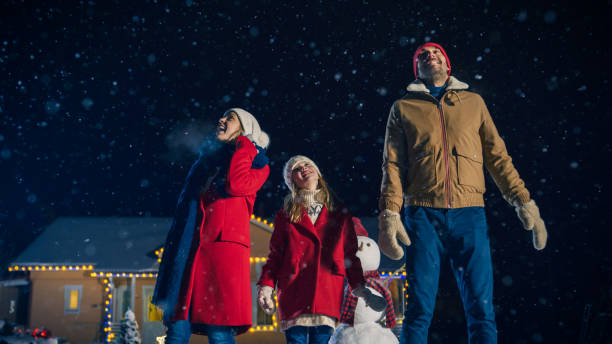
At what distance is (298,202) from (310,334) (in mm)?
1086

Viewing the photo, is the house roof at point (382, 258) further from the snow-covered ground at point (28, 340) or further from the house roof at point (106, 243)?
the snow-covered ground at point (28, 340)

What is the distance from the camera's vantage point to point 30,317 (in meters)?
15.5

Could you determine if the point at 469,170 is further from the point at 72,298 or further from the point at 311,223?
the point at 72,298

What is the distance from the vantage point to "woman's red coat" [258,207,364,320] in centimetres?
339

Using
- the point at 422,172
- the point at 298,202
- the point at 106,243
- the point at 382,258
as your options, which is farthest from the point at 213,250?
the point at 106,243

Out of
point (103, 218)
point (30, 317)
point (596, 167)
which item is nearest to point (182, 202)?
point (596, 167)

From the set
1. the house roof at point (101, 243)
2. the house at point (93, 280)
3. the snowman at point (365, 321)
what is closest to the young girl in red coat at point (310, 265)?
the snowman at point (365, 321)

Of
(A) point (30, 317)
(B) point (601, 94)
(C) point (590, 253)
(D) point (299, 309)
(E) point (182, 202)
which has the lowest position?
(A) point (30, 317)

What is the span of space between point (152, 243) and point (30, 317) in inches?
188

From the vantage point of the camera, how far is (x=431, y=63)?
3.88 metres

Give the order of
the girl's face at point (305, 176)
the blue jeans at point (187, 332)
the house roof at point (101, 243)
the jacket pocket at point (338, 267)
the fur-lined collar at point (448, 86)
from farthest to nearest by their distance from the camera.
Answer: the house roof at point (101, 243) < the girl's face at point (305, 176) < the fur-lined collar at point (448, 86) < the jacket pocket at point (338, 267) < the blue jeans at point (187, 332)

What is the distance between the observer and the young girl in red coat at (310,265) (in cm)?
335

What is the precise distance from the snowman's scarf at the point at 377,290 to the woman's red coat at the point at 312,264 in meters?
0.28

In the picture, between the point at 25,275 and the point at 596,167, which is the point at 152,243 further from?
the point at 596,167
